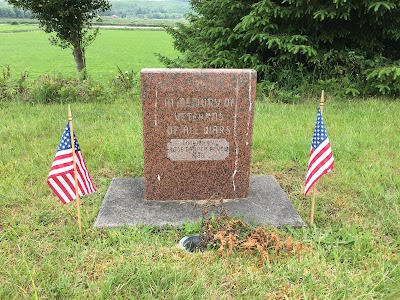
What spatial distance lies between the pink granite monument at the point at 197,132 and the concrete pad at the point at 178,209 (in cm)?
13

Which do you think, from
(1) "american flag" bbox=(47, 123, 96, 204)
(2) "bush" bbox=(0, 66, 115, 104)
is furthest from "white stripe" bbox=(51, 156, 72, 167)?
(2) "bush" bbox=(0, 66, 115, 104)

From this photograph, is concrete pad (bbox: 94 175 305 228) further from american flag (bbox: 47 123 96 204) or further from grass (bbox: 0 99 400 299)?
american flag (bbox: 47 123 96 204)

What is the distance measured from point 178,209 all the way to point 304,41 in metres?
5.14

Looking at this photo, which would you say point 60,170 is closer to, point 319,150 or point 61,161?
point 61,161

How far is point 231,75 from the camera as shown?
3.50 metres

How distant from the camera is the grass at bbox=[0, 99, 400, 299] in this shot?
2645 millimetres

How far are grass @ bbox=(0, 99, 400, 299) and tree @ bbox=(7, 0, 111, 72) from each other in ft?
16.6

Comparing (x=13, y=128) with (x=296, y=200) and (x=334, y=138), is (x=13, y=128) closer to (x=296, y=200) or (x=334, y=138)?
(x=296, y=200)

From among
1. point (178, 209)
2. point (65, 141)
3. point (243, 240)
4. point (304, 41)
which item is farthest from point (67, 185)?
point (304, 41)

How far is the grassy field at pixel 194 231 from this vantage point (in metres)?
2.65

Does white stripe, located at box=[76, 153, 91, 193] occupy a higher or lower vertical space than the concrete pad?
higher

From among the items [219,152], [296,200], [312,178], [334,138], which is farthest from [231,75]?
[334,138]

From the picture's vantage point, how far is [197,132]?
12.1ft

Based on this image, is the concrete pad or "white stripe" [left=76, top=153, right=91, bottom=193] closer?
"white stripe" [left=76, top=153, right=91, bottom=193]
